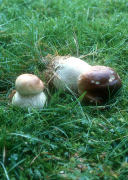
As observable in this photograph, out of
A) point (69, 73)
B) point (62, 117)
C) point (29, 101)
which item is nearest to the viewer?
point (62, 117)

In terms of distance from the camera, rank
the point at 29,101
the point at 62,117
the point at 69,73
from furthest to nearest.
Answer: the point at 69,73, the point at 29,101, the point at 62,117

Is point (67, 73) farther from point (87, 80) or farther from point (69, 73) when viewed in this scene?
point (87, 80)

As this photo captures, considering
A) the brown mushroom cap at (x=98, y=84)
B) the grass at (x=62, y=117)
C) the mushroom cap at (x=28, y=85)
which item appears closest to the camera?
the grass at (x=62, y=117)

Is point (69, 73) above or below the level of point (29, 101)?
above

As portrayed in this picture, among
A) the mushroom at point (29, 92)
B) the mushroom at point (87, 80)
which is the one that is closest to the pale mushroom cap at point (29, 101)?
the mushroom at point (29, 92)

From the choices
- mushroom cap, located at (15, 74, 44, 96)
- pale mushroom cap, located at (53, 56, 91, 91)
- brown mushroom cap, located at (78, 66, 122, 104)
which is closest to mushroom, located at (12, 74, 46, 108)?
mushroom cap, located at (15, 74, 44, 96)

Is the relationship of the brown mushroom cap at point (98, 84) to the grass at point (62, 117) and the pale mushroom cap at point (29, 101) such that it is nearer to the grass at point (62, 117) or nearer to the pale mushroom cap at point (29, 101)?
the grass at point (62, 117)

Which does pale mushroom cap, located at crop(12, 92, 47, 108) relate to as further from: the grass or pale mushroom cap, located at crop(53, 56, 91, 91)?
pale mushroom cap, located at crop(53, 56, 91, 91)

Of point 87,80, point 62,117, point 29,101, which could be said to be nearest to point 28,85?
point 29,101
